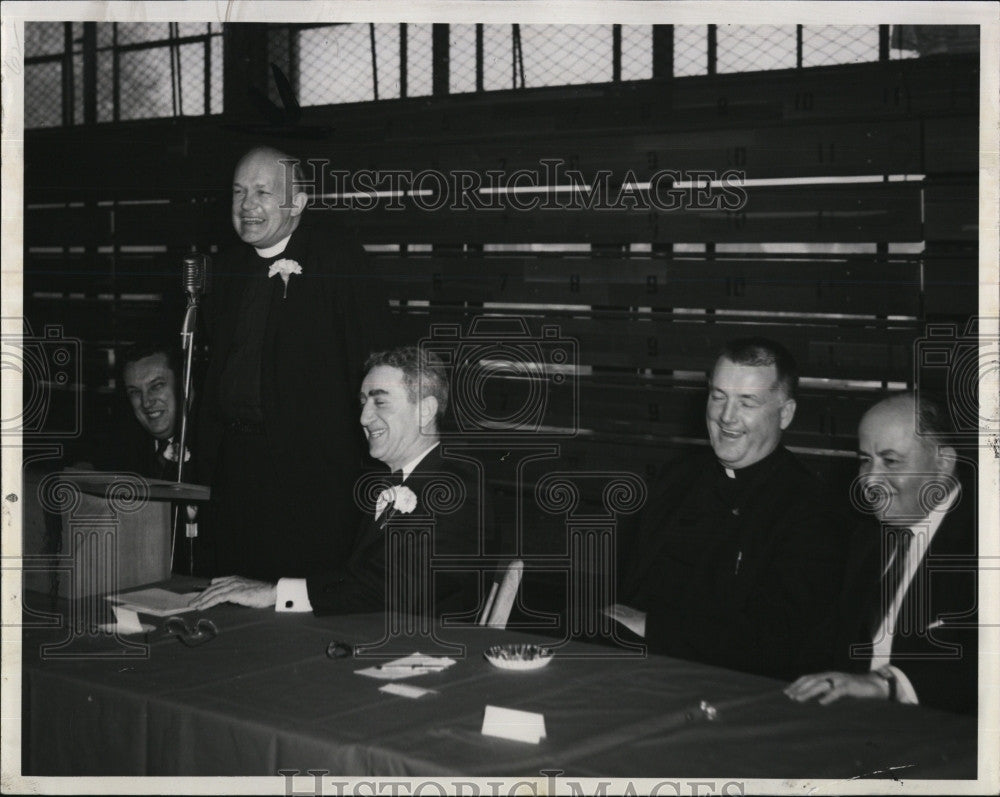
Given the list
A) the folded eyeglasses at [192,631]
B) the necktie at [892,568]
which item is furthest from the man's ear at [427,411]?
the necktie at [892,568]

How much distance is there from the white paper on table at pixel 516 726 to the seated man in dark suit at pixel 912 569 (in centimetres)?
124

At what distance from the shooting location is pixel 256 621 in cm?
297

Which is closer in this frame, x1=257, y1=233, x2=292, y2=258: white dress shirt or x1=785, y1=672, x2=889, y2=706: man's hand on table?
x1=785, y1=672, x2=889, y2=706: man's hand on table

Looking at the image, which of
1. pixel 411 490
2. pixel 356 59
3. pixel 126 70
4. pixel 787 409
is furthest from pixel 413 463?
pixel 126 70

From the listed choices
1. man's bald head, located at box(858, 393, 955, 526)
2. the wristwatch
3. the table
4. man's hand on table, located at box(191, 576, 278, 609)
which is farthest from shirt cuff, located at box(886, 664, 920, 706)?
man's hand on table, located at box(191, 576, 278, 609)

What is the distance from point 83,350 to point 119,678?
312 cm

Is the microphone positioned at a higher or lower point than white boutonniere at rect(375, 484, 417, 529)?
higher

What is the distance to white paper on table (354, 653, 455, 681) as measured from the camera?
2.54m

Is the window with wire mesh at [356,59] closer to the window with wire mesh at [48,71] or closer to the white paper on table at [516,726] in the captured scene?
the window with wire mesh at [48,71]

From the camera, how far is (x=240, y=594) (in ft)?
10.2

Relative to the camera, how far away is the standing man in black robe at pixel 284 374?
170 inches

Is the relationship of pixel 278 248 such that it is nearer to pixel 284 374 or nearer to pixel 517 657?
pixel 284 374

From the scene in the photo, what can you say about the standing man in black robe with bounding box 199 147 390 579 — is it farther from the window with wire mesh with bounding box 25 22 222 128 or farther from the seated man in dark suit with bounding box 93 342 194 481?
the window with wire mesh with bounding box 25 22 222 128

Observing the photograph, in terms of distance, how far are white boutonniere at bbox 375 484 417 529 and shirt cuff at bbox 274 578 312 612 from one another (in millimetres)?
384
